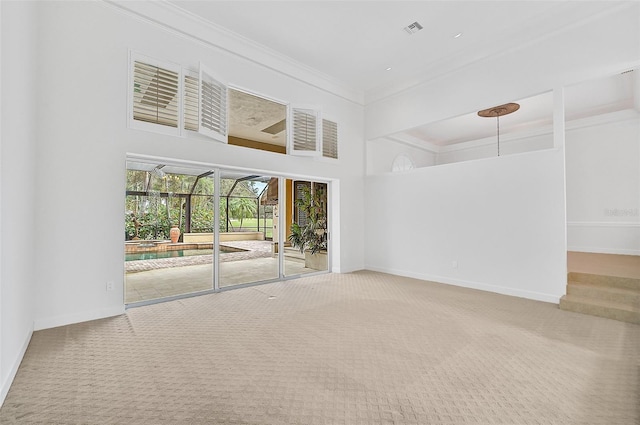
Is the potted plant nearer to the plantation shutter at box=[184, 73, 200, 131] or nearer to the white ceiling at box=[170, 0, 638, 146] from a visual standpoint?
the white ceiling at box=[170, 0, 638, 146]

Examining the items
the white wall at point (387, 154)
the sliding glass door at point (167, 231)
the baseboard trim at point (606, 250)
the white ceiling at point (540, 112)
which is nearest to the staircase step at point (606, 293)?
the white ceiling at point (540, 112)

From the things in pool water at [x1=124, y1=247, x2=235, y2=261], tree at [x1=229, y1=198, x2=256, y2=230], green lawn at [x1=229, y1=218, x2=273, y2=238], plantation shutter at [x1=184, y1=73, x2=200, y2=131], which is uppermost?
plantation shutter at [x1=184, y1=73, x2=200, y2=131]

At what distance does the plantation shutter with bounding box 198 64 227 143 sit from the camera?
4348mm

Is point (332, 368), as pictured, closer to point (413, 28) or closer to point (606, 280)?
point (606, 280)

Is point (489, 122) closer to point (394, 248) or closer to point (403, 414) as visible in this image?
point (394, 248)

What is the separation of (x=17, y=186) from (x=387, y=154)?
22.4ft

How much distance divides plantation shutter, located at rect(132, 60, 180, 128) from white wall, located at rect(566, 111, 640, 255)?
7.81m

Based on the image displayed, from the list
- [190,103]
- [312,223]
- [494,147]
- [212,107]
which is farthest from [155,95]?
[494,147]

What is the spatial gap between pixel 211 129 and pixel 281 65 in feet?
6.11

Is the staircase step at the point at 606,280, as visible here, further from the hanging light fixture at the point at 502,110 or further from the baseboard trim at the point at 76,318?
the baseboard trim at the point at 76,318

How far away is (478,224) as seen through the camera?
16.7 feet

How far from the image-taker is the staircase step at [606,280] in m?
3.88

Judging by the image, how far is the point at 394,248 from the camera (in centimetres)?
633

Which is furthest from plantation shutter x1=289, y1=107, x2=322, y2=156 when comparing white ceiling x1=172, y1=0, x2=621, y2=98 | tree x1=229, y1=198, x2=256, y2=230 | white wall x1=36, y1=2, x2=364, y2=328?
white wall x1=36, y1=2, x2=364, y2=328
